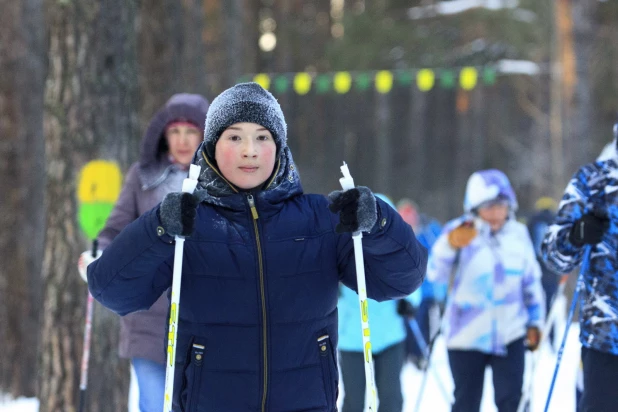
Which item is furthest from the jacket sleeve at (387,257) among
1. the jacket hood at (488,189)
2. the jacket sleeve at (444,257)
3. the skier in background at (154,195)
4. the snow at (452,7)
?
the snow at (452,7)

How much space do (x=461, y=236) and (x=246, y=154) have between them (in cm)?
324

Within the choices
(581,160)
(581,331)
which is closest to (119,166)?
(581,331)

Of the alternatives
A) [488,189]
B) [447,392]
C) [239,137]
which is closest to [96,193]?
[488,189]

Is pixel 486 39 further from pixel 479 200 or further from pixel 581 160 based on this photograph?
pixel 479 200

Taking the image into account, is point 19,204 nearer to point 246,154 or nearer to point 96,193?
point 96,193

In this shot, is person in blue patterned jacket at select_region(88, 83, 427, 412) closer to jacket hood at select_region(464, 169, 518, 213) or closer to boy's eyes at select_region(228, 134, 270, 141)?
boy's eyes at select_region(228, 134, 270, 141)

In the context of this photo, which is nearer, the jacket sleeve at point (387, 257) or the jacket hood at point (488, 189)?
the jacket sleeve at point (387, 257)

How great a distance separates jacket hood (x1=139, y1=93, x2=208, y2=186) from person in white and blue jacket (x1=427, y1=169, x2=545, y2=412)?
6.46ft

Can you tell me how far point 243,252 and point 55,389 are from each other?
3.48m

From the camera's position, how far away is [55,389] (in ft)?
19.5

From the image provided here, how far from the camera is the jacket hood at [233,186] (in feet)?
9.77

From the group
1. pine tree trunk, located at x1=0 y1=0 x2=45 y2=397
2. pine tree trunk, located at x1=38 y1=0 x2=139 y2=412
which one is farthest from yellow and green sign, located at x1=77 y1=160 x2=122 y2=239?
pine tree trunk, located at x1=0 y1=0 x2=45 y2=397

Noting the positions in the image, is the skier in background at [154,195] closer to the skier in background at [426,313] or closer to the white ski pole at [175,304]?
the white ski pole at [175,304]

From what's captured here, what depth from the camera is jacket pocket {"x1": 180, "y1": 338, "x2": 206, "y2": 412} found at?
289cm
